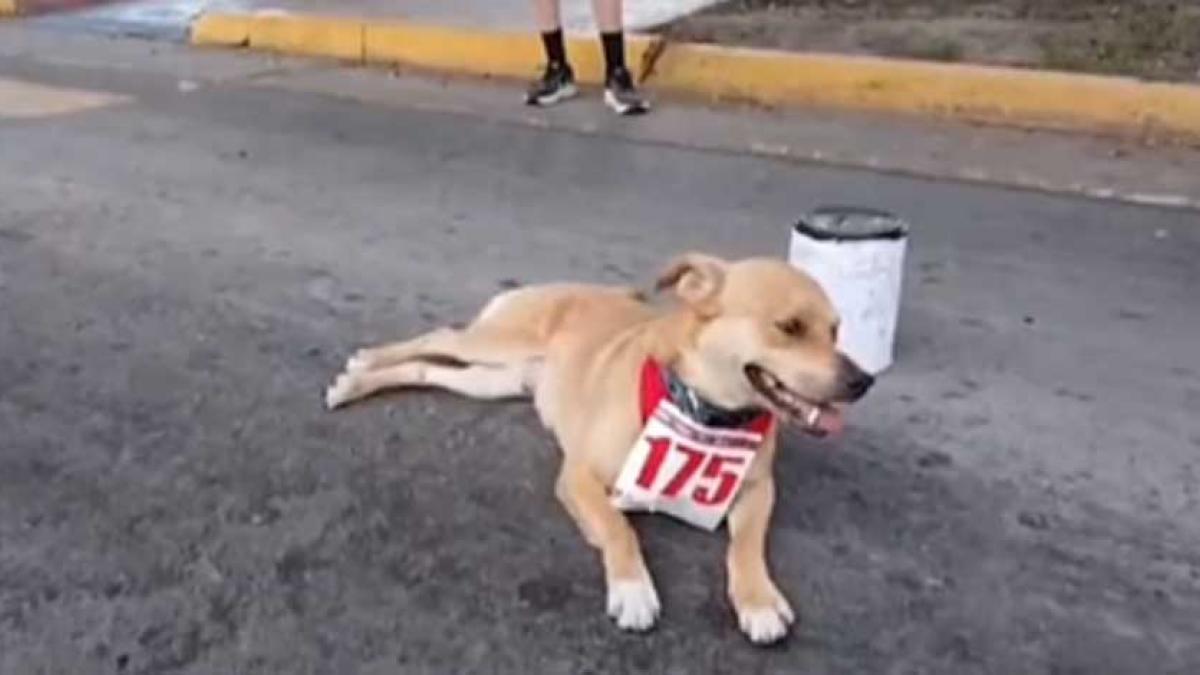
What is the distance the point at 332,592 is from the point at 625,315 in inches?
38.5

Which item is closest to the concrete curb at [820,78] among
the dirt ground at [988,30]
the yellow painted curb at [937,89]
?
the yellow painted curb at [937,89]

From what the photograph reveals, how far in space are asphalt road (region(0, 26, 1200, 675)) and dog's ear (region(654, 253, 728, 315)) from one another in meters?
0.50

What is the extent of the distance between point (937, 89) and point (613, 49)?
1531mm

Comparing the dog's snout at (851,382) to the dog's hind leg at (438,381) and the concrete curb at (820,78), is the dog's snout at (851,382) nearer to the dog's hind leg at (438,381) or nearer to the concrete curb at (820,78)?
the dog's hind leg at (438,381)

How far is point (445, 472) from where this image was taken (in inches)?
152

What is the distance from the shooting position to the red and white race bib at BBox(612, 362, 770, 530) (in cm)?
326

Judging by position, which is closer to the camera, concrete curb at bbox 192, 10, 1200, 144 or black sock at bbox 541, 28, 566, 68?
concrete curb at bbox 192, 10, 1200, 144

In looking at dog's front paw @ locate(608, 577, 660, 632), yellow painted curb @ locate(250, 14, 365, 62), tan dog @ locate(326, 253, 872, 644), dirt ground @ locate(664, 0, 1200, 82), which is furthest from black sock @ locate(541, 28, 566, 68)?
dog's front paw @ locate(608, 577, 660, 632)

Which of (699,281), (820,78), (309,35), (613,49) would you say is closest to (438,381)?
(699,281)

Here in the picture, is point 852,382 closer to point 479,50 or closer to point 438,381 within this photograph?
point 438,381

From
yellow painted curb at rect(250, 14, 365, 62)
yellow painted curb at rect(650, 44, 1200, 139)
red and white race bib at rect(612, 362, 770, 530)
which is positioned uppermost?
red and white race bib at rect(612, 362, 770, 530)

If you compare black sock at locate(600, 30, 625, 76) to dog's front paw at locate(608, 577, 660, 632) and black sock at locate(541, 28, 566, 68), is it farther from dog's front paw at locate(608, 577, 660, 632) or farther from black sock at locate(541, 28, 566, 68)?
dog's front paw at locate(608, 577, 660, 632)

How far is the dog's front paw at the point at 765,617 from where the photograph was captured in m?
3.04

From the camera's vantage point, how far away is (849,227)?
4254mm
